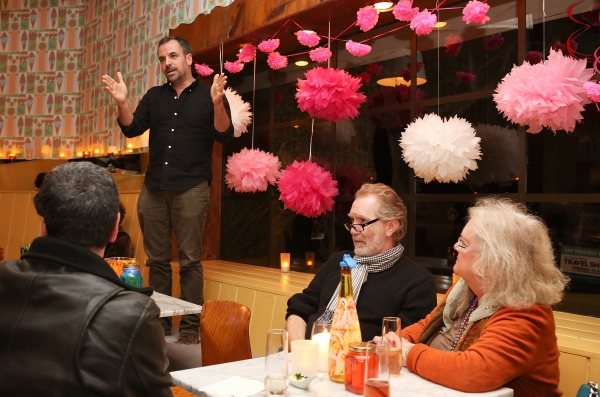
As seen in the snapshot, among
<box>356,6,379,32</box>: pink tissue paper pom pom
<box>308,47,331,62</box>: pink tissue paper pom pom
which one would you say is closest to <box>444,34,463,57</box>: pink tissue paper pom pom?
<box>356,6,379,32</box>: pink tissue paper pom pom

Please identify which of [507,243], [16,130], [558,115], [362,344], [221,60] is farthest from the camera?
[16,130]

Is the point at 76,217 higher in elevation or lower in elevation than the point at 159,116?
lower

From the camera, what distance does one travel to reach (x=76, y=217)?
4.36 feet

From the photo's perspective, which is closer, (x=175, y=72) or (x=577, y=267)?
(x=577, y=267)

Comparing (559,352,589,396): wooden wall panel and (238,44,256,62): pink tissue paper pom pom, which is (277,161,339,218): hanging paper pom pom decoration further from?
(559,352,589,396): wooden wall panel

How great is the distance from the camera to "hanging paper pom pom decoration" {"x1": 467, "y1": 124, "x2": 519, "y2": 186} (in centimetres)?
307

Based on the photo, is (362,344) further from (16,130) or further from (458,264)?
(16,130)

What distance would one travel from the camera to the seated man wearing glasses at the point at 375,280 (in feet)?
8.18

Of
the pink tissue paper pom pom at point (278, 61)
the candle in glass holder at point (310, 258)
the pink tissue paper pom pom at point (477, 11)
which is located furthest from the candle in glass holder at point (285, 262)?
the pink tissue paper pom pom at point (477, 11)

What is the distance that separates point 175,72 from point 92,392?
315cm

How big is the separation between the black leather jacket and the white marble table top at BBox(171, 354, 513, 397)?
39cm

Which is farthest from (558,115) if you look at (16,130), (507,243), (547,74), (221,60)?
(16,130)

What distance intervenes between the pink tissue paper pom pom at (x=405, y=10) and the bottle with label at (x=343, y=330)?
1902 mm

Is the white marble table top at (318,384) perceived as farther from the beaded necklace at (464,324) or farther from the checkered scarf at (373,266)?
the checkered scarf at (373,266)
